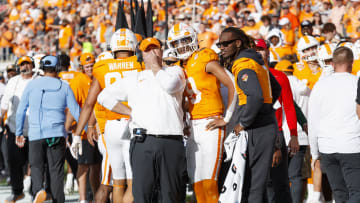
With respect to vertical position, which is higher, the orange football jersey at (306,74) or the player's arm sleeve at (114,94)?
the orange football jersey at (306,74)

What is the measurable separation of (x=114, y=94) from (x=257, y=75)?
4.30ft

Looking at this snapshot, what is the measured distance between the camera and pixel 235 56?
5980 mm

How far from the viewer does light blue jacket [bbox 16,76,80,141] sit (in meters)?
7.93

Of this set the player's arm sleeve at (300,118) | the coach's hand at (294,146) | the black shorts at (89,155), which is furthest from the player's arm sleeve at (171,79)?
the black shorts at (89,155)

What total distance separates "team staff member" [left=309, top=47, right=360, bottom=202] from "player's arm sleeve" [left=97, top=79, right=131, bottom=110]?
A: 6.50 ft

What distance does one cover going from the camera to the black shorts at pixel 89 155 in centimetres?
874

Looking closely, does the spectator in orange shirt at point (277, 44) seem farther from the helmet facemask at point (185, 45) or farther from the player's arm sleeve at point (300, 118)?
the helmet facemask at point (185, 45)

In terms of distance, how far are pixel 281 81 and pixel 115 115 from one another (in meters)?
1.88

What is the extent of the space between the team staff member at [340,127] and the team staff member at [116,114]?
6.49ft

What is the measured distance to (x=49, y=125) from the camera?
793 centimetres

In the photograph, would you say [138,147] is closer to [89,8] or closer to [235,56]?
[235,56]

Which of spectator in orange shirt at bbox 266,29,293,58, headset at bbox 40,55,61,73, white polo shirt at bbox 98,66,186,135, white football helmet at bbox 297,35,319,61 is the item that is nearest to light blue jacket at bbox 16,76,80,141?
headset at bbox 40,55,61,73

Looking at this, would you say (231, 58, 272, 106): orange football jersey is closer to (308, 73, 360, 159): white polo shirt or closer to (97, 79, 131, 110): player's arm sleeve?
(308, 73, 360, 159): white polo shirt

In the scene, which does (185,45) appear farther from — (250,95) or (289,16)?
(289,16)
